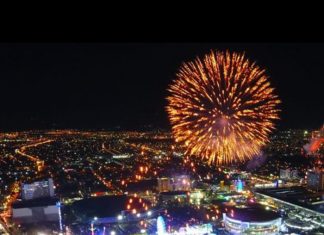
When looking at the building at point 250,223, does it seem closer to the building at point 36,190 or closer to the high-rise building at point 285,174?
the building at point 36,190

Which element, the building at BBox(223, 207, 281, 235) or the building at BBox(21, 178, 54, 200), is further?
the building at BBox(21, 178, 54, 200)

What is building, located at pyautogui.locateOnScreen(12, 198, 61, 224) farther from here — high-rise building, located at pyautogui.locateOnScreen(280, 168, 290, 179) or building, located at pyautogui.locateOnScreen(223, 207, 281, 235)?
high-rise building, located at pyautogui.locateOnScreen(280, 168, 290, 179)

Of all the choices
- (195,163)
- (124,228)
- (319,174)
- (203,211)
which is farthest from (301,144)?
(124,228)

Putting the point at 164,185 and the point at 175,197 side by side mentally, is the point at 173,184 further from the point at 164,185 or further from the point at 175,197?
the point at 175,197

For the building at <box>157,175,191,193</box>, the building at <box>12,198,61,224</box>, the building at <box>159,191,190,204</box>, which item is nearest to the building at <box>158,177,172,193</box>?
the building at <box>157,175,191,193</box>

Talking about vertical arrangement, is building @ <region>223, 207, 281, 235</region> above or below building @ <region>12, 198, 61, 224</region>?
below

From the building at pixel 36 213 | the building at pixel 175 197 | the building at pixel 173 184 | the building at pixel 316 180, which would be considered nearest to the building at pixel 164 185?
the building at pixel 173 184
